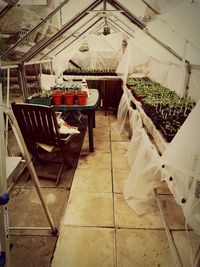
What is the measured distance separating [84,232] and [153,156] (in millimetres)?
1113

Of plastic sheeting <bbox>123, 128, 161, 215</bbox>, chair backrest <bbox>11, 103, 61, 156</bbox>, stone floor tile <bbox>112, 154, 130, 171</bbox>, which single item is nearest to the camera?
plastic sheeting <bbox>123, 128, 161, 215</bbox>

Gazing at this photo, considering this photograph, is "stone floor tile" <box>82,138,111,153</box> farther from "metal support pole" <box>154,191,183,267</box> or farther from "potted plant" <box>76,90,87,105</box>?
"metal support pole" <box>154,191,183,267</box>

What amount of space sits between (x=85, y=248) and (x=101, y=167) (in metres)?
1.70

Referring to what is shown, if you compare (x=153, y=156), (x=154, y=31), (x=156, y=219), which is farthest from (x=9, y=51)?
(x=156, y=219)

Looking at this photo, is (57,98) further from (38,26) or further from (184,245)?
(184,245)

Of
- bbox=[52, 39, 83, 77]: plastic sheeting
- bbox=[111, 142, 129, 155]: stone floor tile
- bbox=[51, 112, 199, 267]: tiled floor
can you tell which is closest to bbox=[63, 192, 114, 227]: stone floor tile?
bbox=[51, 112, 199, 267]: tiled floor

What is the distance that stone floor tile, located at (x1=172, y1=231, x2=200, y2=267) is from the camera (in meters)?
2.18

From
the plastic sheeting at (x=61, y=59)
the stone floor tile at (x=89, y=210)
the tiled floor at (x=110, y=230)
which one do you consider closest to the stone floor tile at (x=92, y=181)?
the tiled floor at (x=110, y=230)

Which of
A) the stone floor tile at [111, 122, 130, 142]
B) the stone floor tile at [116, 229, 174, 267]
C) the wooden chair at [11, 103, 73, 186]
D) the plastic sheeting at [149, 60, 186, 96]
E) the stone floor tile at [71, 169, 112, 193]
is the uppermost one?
the plastic sheeting at [149, 60, 186, 96]

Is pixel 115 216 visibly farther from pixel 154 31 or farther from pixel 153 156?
pixel 154 31

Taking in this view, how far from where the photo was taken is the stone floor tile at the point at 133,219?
2.62 meters

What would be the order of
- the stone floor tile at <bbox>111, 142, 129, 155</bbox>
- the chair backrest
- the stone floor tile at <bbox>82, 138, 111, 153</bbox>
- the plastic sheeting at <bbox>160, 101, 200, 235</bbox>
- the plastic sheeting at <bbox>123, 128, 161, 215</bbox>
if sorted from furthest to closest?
1. the stone floor tile at <bbox>82, 138, 111, 153</bbox>
2. the stone floor tile at <bbox>111, 142, 129, 155</bbox>
3. the chair backrest
4. the plastic sheeting at <bbox>123, 128, 161, 215</bbox>
5. the plastic sheeting at <bbox>160, 101, 200, 235</bbox>

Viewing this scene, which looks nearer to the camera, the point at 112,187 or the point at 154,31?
the point at 112,187

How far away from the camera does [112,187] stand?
131 inches
